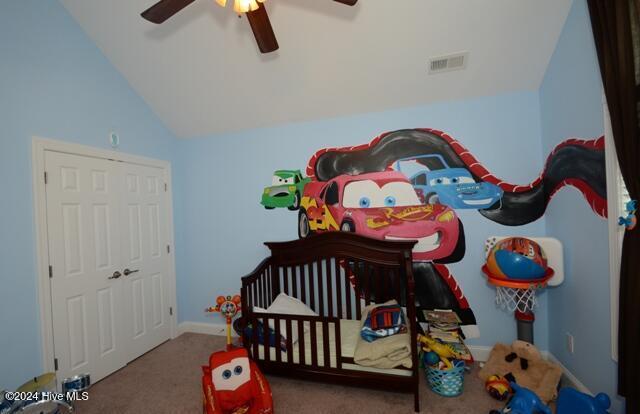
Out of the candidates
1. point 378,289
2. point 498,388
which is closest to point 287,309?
point 378,289

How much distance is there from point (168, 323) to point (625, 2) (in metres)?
4.14

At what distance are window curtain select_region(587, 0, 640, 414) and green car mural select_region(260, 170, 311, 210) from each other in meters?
2.09

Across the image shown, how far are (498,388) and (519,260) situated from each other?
869 mm

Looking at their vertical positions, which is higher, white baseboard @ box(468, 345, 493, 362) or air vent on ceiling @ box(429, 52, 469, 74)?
air vent on ceiling @ box(429, 52, 469, 74)

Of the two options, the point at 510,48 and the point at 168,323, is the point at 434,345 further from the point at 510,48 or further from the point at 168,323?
the point at 168,323

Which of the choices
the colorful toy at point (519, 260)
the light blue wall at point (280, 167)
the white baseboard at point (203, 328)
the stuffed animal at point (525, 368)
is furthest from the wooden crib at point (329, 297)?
the white baseboard at point (203, 328)

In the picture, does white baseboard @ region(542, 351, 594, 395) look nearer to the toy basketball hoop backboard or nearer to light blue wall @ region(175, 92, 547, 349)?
light blue wall @ region(175, 92, 547, 349)

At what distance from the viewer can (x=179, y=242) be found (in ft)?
9.88

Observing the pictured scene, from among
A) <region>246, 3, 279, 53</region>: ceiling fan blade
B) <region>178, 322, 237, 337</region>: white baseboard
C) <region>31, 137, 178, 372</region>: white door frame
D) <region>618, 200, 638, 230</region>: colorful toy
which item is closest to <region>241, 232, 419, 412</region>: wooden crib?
<region>178, 322, 237, 337</region>: white baseboard

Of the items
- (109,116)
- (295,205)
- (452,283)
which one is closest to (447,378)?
(452,283)

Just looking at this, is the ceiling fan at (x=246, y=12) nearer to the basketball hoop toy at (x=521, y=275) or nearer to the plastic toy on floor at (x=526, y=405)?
the basketball hoop toy at (x=521, y=275)

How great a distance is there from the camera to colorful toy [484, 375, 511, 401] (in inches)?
68.2

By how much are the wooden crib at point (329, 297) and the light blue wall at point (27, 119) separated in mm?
1437

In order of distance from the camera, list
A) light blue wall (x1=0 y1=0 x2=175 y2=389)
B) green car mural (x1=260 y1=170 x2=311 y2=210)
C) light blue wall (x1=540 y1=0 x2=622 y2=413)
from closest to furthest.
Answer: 1. light blue wall (x1=540 y1=0 x2=622 y2=413)
2. light blue wall (x1=0 y1=0 x2=175 y2=389)
3. green car mural (x1=260 y1=170 x2=311 y2=210)
